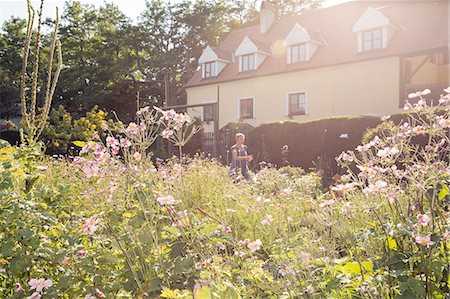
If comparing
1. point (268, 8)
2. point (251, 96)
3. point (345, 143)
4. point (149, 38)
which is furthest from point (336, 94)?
point (149, 38)

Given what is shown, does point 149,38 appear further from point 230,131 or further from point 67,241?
point 67,241

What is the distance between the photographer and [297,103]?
20.9 metres

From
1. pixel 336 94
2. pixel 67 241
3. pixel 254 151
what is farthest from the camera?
pixel 336 94

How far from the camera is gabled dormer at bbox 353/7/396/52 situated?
18.2 metres

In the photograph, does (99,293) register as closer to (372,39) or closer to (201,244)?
(201,244)

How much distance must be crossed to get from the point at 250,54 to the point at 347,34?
5104 mm

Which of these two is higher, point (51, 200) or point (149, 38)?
point (149, 38)

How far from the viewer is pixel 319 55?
20.6m

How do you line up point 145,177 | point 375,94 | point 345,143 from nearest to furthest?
point 145,177, point 345,143, point 375,94

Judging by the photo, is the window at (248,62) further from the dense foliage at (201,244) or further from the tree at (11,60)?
the dense foliage at (201,244)

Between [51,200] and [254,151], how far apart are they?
1344 centimetres

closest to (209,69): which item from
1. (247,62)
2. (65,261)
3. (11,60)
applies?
(247,62)

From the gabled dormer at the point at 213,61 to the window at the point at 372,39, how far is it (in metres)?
8.56

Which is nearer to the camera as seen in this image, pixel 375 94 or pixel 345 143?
pixel 345 143
